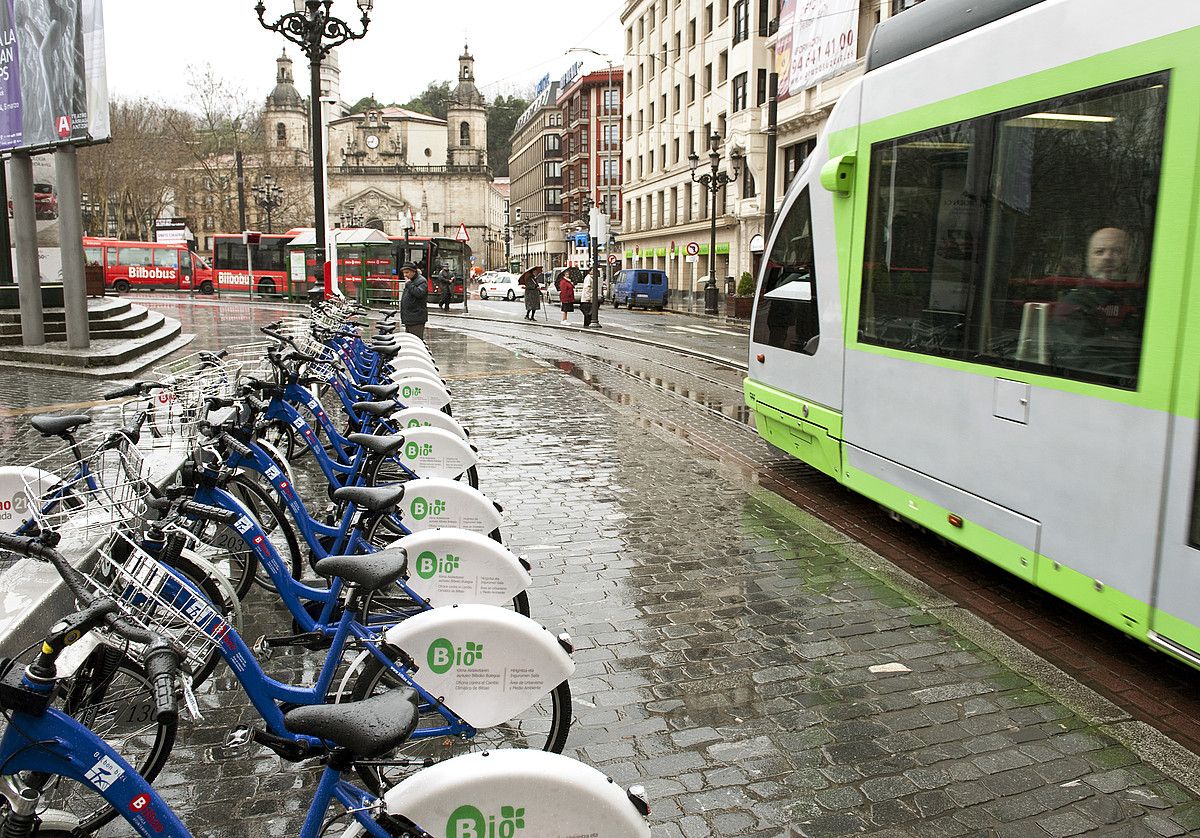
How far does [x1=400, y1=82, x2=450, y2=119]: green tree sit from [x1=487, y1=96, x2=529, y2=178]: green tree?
24.0ft

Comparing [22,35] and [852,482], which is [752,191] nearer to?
[22,35]

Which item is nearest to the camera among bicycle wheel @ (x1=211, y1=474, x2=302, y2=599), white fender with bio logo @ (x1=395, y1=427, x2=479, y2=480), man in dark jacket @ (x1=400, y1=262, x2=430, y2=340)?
bicycle wheel @ (x1=211, y1=474, x2=302, y2=599)

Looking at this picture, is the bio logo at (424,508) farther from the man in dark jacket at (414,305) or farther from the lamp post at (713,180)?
the lamp post at (713,180)

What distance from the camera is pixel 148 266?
175ft

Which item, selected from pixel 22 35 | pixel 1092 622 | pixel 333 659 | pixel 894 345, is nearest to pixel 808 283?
pixel 894 345

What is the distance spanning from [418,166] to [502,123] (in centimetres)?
4158

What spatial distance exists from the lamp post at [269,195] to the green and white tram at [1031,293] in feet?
173

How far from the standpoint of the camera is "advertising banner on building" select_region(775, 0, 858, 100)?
19.9 m

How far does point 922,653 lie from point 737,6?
46699 millimetres

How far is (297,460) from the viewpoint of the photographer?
22.2 ft

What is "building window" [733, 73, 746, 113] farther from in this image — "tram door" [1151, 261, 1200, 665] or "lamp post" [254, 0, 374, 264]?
"tram door" [1151, 261, 1200, 665]

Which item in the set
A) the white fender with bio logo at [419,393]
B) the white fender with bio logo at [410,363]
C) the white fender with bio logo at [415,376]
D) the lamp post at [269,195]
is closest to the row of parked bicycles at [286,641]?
the white fender with bio logo at [419,393]

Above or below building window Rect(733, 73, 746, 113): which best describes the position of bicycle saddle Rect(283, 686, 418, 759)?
below

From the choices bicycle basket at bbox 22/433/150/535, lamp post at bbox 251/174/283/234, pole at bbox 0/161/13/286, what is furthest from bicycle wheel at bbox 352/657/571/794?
lamp post at bbox 251/174/283/234
